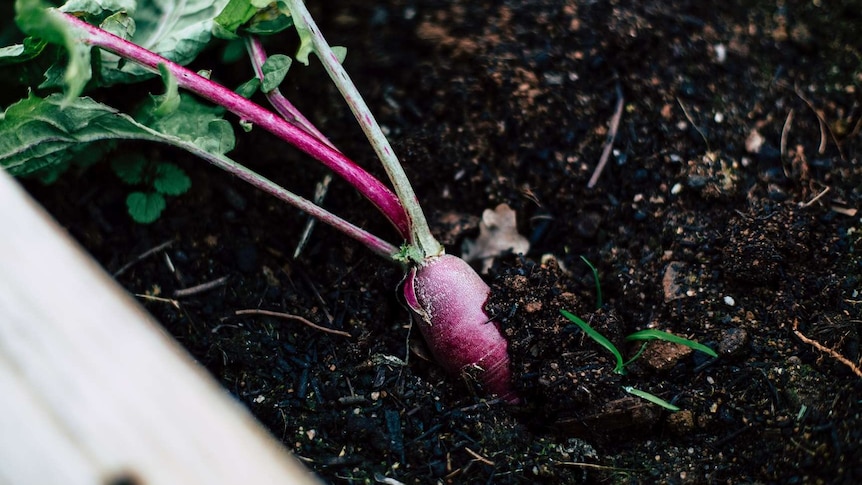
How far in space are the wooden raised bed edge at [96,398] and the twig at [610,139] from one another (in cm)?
142

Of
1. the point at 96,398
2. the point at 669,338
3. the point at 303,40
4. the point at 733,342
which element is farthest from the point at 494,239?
the point at 96,398

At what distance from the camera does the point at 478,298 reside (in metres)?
1.84

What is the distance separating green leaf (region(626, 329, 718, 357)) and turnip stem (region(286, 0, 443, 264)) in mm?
583

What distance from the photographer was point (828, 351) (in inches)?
68.1

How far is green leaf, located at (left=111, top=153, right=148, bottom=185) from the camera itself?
6.88 feet

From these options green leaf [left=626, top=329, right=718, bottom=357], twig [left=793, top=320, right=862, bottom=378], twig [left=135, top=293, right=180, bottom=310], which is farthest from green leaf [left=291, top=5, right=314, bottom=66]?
twig [left=793, top=320, right=862, bottom=378]

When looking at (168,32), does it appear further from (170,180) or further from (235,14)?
(170,180)

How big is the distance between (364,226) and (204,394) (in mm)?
1078

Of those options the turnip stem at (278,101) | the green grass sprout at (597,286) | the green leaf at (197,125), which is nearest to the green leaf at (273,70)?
the turnip stem at (278,101)

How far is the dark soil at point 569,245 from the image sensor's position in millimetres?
1729

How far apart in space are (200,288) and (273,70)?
0.71 meters

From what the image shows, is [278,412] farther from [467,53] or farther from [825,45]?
[825,45]

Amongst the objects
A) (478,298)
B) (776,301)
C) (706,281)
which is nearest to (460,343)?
(478,298)

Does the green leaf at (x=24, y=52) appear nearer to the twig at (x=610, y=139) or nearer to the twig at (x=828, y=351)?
the twig at (x=610, y=139)
